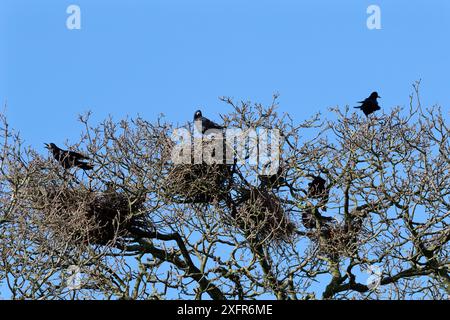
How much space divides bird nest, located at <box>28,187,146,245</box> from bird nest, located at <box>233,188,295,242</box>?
2031 mm

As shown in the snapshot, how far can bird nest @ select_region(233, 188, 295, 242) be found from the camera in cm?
1747

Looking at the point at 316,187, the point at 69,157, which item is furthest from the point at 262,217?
the point at 69,157

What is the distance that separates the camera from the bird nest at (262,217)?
1747 centimetres

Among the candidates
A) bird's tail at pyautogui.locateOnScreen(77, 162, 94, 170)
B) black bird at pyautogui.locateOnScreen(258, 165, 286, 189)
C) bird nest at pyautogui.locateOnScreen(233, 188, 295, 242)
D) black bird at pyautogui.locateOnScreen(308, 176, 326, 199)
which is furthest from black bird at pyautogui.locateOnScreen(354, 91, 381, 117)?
bird's tail at pyautogui.locateOnScreen(77, 162, 94, 170)

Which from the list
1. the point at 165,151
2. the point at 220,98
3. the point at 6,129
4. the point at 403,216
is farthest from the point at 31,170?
the point at 403,216

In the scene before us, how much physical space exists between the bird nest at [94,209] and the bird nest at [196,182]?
709 millimetres

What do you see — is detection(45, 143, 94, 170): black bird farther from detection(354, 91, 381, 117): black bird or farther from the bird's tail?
detection(354, 91, 381, 117): black bird

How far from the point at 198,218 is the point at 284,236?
5.68ft

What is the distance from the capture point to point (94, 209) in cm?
1795

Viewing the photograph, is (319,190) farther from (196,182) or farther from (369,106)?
(196,182)

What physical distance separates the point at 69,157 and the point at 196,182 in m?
2.59

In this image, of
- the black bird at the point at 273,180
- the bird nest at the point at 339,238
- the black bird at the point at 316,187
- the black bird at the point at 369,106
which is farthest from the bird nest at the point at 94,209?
the black bird at the point at 369,106

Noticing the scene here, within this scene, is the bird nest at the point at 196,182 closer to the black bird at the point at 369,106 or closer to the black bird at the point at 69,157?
the black bird at the point at 69,157
